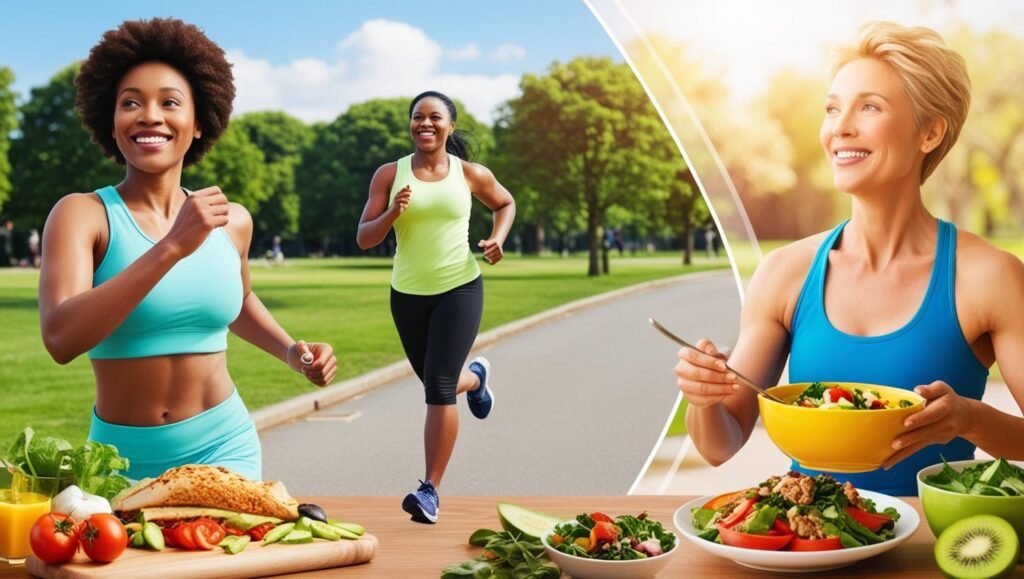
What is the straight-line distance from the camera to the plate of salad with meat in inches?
61.9

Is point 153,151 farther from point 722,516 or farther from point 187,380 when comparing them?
point 722,516

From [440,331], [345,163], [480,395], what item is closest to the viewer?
[440,331]

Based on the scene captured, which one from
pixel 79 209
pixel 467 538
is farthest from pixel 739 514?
pixel 79 209

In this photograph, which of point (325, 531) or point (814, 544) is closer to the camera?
point (814, 544)

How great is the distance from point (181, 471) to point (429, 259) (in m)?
2.02

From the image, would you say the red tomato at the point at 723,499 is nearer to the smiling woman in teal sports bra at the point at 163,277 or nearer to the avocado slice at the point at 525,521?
the avocado slice at the point at 525,521

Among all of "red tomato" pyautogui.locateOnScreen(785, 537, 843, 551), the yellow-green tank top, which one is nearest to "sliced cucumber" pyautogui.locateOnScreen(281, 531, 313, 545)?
"red tomato" pyautogui.locateOnScreen(785, 537, 843, 551)

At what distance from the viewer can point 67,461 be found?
1749 millimetres

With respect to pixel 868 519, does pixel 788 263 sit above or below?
above

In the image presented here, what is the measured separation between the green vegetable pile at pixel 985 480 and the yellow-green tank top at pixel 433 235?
2120mm

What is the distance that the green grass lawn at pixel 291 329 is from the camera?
9117 millimetres

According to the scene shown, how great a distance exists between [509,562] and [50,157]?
39.0 metres

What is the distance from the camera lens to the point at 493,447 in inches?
325

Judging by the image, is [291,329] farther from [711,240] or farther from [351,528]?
[711,240]
